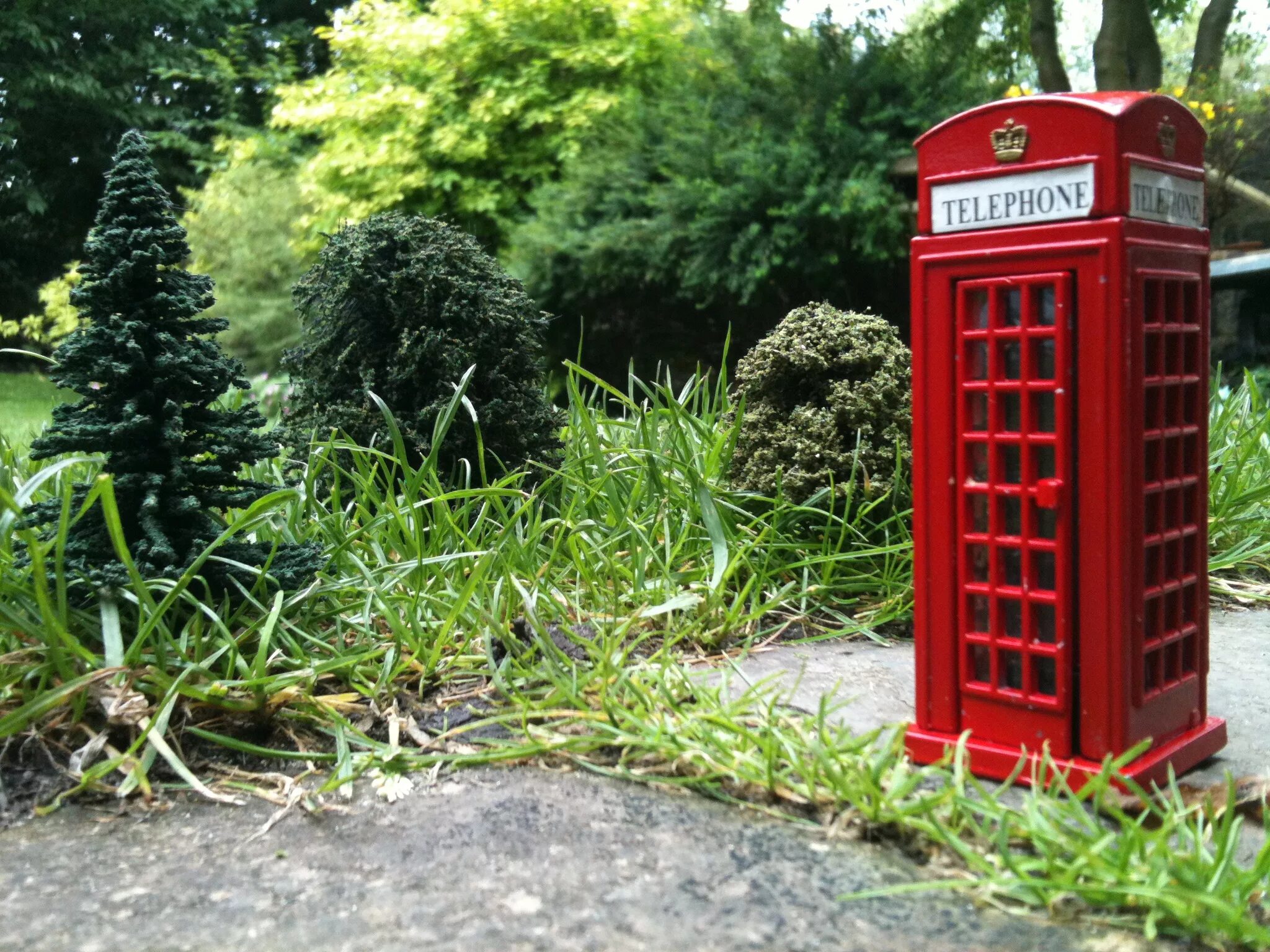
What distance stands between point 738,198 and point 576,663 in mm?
6438

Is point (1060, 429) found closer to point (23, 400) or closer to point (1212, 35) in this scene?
point (1212, 35)

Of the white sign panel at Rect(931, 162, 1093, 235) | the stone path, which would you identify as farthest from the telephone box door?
the stone path

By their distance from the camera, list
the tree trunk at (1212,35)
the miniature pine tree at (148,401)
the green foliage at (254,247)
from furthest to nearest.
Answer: the green foliage at (254,247) < the tree trunk at (1212,35) < the miniature pine tree at (148,401)

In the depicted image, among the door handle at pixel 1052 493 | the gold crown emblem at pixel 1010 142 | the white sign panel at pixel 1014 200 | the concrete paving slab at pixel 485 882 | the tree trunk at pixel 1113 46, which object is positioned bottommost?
the concrete paving slab at pixel 485 882

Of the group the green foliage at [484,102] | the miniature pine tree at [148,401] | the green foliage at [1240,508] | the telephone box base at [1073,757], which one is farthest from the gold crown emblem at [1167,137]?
the green foliage at [484,102]

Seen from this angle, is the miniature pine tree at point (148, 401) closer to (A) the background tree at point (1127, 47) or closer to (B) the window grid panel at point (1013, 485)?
(B) the window grid panel at point (1013, 485)

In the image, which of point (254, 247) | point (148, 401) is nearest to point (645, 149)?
point (254, 247)

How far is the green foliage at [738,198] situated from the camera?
8.46 metres

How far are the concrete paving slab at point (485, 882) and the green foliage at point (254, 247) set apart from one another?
9.63 m

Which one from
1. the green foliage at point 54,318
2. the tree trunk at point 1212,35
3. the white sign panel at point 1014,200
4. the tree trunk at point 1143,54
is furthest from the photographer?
the green foliage at point 54,318

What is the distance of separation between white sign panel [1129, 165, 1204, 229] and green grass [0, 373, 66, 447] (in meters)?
7.89

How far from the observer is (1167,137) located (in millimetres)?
2117

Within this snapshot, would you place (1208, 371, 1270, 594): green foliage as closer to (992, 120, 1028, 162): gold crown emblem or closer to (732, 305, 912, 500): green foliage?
(732, 305, 912, 500): green foliage

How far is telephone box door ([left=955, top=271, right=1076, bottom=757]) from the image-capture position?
6.82 ft
